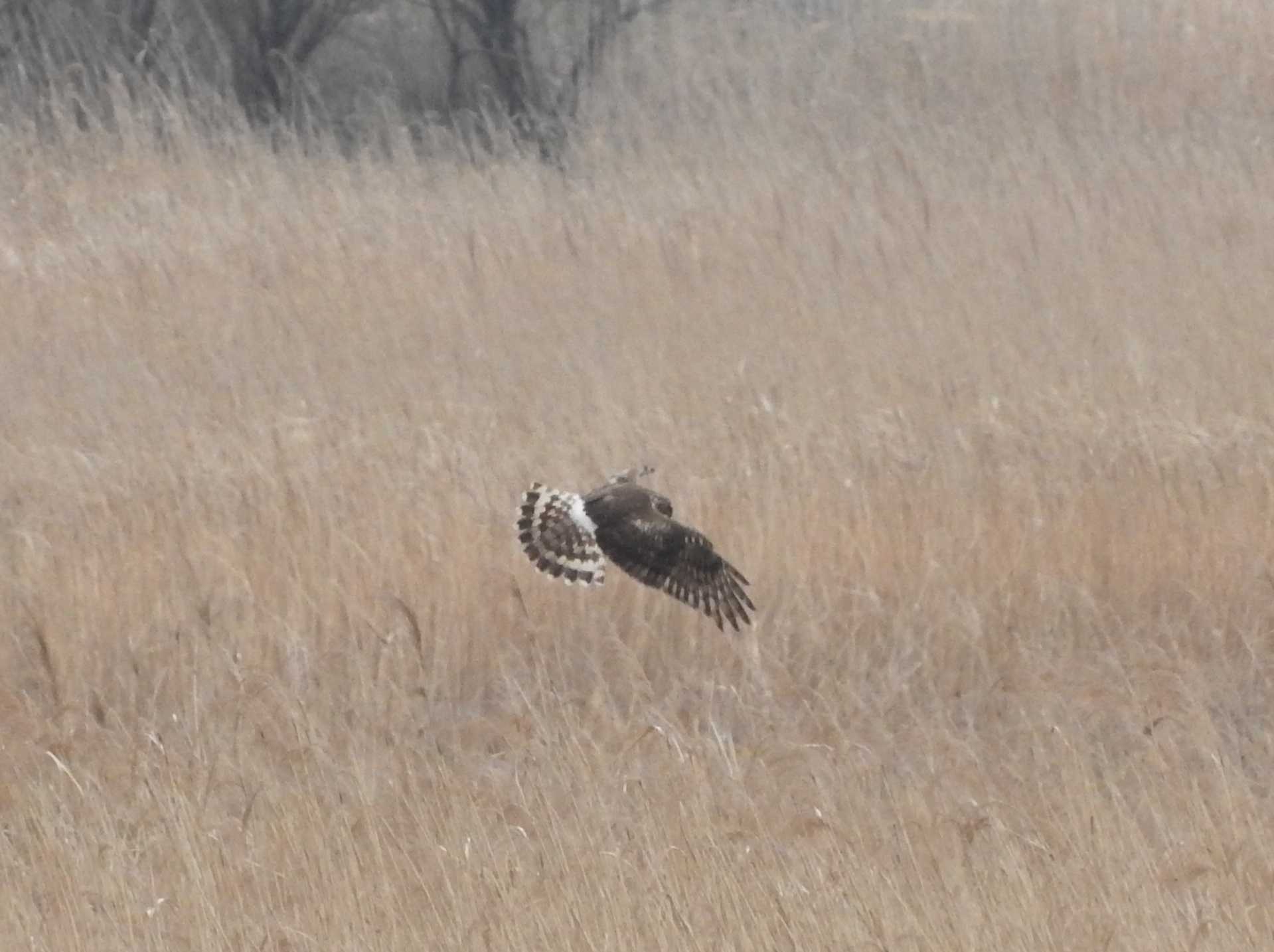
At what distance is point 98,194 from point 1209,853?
6517 millimetres

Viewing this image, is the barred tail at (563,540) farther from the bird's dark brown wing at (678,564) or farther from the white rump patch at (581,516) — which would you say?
the bird's dark brown wing at (678,564)

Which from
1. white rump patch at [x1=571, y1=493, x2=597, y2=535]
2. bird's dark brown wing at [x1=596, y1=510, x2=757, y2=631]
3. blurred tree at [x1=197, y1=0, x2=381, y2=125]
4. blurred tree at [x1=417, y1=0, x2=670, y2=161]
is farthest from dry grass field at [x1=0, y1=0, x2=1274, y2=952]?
blurred tree at [x1=197, y1=0, x2=381, y2=125]

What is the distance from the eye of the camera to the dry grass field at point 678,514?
12.4ft

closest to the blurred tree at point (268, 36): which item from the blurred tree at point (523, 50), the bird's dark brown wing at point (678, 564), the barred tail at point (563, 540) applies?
the blurred tree at point (523, 50)

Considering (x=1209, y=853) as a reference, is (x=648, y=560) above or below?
above

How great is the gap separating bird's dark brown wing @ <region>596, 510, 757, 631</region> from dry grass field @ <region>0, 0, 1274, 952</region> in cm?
31

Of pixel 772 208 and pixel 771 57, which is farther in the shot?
pixel 771 57

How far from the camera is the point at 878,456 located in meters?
6.05

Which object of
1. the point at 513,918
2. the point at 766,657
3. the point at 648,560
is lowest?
the point at 766,657

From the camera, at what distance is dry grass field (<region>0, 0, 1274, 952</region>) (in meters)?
3.79

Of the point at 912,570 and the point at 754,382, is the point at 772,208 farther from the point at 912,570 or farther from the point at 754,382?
the point at 912,570

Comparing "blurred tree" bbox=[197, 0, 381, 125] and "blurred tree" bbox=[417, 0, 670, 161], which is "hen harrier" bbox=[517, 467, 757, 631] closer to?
"blurred tree" bbox=[417, 0, 670, 161]

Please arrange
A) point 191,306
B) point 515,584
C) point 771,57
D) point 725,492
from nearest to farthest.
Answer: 1. point 515,584
2. point 725,492
3. point 191,306
4. point 771,57

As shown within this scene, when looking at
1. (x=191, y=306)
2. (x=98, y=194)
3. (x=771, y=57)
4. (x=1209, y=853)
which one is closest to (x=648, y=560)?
(x=1209, y=853)
